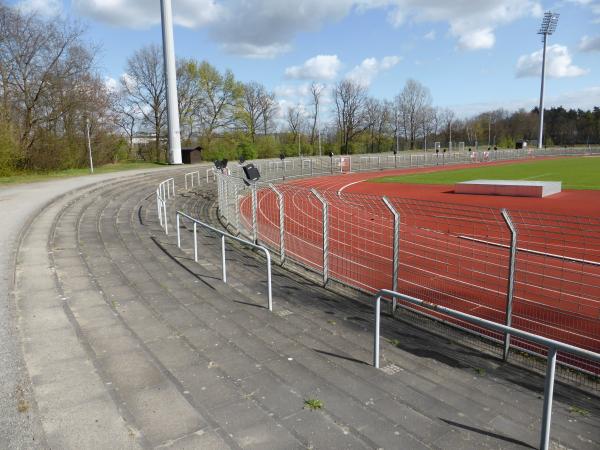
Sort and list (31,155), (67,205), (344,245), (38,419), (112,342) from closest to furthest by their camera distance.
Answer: (38,419), (112,342), (344,245), (67,205), (31,155)

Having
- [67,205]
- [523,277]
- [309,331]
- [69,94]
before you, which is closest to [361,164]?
[69,94]

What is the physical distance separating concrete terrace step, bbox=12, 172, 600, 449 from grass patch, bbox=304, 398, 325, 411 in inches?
2.5

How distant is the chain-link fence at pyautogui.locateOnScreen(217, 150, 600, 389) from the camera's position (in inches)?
219

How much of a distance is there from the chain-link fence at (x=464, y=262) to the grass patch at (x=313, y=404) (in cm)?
218

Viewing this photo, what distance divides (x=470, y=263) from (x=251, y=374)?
668 centimetres

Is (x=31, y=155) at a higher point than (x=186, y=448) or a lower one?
higher

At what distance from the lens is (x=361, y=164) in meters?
46.6

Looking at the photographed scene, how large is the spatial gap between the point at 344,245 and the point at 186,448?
8.62 meters

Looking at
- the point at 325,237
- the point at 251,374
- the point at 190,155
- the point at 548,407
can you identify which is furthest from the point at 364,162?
the point at 548,407

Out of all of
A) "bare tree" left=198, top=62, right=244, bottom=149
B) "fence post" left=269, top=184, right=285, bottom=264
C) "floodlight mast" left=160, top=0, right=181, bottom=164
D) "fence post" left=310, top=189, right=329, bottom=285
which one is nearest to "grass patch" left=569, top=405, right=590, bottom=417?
"fence post" left=310, top=189, right=329, bottom=285

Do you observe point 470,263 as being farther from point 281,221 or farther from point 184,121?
point 184,121

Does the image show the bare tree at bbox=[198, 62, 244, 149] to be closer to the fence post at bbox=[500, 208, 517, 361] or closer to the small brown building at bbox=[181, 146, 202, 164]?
the small brown building at bbox=[181, 146, 202, 164]

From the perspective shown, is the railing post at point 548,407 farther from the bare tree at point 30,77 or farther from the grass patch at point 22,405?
the bare tree at point 30,77

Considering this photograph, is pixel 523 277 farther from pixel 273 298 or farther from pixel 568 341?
pixel 273 298
